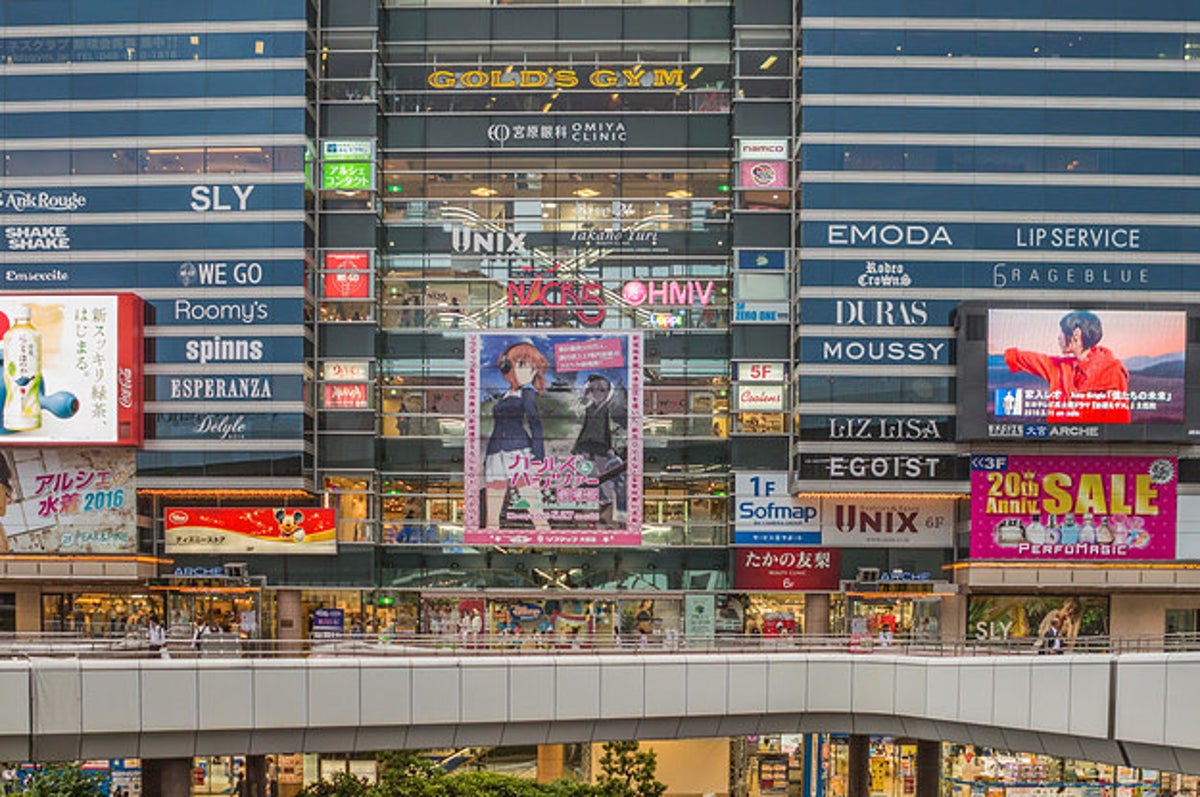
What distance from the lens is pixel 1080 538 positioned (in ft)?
158

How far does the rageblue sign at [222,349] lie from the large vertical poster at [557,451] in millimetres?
7026

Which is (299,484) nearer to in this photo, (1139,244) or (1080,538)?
(1080,538)

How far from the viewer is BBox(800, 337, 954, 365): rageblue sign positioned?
48594 mm

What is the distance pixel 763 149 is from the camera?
5053 cm

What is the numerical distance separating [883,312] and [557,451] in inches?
522

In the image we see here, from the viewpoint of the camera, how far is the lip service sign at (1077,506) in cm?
4803

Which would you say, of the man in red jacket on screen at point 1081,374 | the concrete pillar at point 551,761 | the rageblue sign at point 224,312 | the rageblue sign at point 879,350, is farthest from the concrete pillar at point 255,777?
the man in red jacket on screen at point 1081,374

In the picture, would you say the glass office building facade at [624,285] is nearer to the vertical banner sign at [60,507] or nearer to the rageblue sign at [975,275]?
the rageblue sign at [975,275]

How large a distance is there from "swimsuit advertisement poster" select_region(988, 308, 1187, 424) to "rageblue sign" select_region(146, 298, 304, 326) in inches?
1035

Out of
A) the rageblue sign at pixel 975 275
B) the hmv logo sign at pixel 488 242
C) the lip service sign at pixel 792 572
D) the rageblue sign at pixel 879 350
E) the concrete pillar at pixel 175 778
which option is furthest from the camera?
the hmv logo sign at pixel 488 242

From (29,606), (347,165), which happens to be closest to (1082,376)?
(347,165)

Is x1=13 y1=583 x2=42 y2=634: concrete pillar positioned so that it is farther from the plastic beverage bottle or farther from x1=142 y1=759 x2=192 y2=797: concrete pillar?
x1=142 y1=759 x2=192 y2=797: concrete pillar

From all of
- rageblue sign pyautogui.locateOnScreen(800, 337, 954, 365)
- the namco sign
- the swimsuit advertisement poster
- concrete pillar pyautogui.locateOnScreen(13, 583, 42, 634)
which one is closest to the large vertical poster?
rageblue sign pyautogui.locateOnScreen(800, 337, 954, 365)

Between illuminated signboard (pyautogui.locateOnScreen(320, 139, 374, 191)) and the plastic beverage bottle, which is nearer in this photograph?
the plastic beverage bottle
